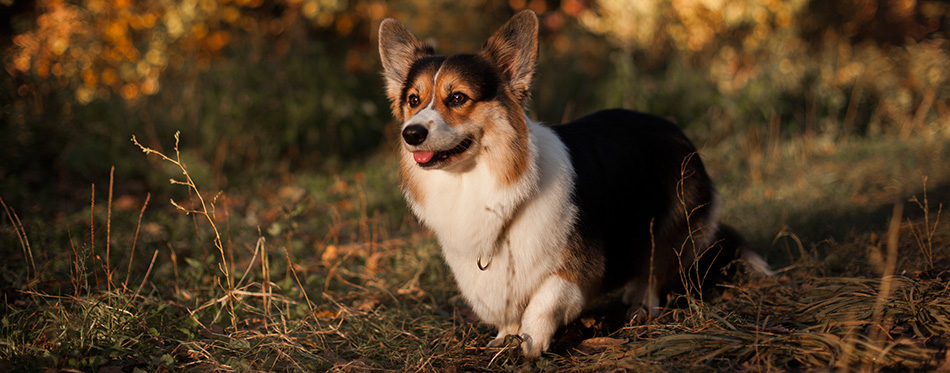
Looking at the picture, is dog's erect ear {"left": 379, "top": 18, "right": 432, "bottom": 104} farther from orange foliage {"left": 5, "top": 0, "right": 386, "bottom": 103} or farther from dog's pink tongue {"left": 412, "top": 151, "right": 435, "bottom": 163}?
orange foliage {"left": 5, "top": 0, "right": 386, "bottom": 103}

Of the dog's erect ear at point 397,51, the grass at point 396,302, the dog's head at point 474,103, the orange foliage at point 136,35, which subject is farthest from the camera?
the orange foliage at point 136,35

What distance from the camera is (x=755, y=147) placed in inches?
284

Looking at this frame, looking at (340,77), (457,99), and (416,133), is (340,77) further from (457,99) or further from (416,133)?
(416,133)

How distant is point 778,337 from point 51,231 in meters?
4.89

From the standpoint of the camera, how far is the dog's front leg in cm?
288

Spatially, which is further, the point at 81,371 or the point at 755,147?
the point at 755,147

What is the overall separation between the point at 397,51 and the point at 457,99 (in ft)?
2.03

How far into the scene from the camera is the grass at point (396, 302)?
262 centimetres

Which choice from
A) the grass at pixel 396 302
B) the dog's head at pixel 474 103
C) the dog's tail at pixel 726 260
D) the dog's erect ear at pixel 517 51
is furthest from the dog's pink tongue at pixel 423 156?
the dog's tail at pixel 726 260

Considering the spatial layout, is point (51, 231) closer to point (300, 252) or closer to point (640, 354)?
point (300, 252)

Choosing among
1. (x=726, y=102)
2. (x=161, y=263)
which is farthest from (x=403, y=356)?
(x=726, y=102)

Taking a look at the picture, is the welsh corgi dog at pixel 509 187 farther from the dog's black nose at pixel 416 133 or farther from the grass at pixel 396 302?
the grass at pixel 396 302

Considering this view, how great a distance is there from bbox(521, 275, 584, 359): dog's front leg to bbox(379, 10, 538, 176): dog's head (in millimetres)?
546

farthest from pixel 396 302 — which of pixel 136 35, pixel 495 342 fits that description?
pixel 136 35
